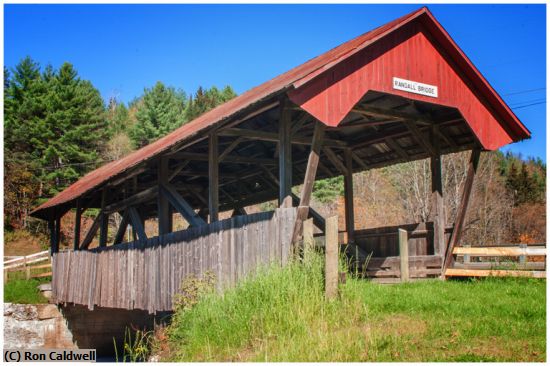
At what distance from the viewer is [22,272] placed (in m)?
27.5

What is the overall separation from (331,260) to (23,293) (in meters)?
16.4

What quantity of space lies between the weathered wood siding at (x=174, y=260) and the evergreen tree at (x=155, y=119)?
102 feet

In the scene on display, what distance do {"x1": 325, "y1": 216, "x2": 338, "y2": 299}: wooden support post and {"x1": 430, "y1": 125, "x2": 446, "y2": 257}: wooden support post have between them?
4793 mm

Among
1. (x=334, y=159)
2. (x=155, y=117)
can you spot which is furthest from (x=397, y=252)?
(x=155, y=117)

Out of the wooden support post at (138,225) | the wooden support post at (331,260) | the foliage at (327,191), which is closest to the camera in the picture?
the wooden support post at (331,260)

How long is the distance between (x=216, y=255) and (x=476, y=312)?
495 centimetres

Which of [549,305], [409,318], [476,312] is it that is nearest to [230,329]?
[409,318]

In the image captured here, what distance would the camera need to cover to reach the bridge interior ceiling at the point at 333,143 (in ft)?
40.2

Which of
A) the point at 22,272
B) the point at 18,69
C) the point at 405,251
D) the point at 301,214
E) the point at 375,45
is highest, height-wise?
the point at 18,69

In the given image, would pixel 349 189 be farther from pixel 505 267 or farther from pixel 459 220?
pixel 505 267

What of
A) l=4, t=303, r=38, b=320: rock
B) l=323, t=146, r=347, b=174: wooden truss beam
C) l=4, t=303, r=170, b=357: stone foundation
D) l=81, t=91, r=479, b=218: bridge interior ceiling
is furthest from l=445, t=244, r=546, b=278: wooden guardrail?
l=4, t=303, r=38, b=320: rock

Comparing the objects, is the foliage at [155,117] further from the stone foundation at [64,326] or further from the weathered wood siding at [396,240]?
the weathered wood siding at [396,240]

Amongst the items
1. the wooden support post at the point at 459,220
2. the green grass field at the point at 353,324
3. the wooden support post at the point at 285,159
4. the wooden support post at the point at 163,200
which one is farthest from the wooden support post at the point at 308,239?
the wooden support post at the point at 163,200

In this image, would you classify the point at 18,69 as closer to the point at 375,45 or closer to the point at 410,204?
the point at 410,204
